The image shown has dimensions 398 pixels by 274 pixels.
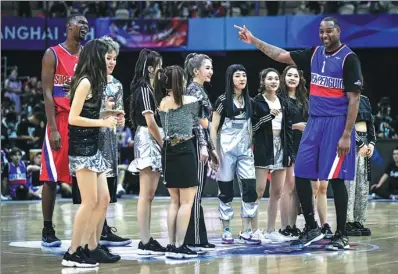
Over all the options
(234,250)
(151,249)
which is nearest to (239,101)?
(234,250)

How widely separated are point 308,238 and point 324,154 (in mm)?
888

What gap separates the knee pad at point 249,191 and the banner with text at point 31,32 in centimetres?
1348

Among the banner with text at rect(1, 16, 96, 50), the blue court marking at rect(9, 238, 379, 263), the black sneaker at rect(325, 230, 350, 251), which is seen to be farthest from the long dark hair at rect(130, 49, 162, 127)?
the banner with text at rect(1, 16, 96, 50)

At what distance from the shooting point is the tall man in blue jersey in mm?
8078

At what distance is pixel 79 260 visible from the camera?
23.2 ft

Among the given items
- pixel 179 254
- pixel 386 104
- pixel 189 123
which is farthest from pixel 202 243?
pixel 386 104

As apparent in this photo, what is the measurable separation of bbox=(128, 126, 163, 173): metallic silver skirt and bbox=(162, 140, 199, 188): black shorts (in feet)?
1.05

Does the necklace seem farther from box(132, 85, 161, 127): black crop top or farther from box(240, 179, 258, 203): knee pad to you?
box(132, 85, 161, 127): black crop top

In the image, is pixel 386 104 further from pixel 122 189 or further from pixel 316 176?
pixel 316 176

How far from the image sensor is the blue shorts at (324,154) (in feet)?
26.8

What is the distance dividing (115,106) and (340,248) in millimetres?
2549

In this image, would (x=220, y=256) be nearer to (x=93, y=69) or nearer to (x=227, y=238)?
(x=227, y=238)

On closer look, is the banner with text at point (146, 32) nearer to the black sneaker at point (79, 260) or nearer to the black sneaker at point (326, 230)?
the black sneaker at point (326, 230)

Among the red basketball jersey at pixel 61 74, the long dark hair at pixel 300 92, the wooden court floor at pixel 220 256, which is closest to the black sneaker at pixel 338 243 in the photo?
the wooden court floor at pixel 220 256
